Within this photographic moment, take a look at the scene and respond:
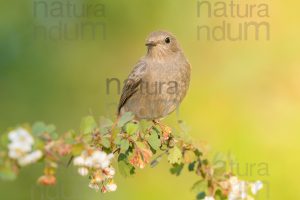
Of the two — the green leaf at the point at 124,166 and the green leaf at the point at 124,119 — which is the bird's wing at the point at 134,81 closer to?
the green leaf at the point at 124,166

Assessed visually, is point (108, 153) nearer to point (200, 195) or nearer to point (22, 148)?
point (200, 195)

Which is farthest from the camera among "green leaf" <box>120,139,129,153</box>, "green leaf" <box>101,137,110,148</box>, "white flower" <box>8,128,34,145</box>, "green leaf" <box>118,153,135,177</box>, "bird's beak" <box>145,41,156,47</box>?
"bird's beak" <box>145,41,156,47</box>

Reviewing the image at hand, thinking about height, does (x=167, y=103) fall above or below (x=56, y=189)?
above

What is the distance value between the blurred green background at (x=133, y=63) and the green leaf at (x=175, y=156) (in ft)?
12.8

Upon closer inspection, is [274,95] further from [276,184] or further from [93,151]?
[93,151]

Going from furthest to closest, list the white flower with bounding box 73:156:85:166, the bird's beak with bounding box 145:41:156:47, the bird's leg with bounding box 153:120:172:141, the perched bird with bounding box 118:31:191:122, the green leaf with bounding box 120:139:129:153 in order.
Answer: the bird's beak with bounding box 145:41:156:47
the perched bird with bounding box 118:31:191:122
the bird's leg with bounding box 153:120:172:141
the green leaf with bounding box 120:139:129:153
the white flower with bounding box 73:156:85:166

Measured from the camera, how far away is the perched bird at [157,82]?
668 cm

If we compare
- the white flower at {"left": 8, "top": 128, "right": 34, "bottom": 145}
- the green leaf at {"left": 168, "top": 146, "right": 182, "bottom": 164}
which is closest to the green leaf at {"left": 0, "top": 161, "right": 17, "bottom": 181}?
the white flower at {"left": 8, "top": 128, "right": 34, "bottom": 145}

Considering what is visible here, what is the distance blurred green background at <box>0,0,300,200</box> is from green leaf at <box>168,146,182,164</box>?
3.90 m

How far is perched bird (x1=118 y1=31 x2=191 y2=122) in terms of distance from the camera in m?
6.68

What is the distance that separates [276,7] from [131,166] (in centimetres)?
556

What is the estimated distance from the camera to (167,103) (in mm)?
6656

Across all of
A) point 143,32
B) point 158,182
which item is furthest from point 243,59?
point 158,182

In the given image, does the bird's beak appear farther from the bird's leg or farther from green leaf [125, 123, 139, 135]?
green leaf [125, 123, 139, 135]
